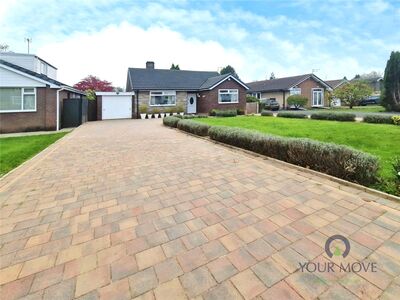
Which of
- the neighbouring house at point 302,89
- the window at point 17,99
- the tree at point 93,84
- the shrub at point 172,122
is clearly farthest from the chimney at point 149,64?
the window at point 17,99

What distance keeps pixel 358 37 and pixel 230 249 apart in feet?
53.8

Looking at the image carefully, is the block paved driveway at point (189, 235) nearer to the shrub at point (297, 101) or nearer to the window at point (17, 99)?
the window at point (17, 99)

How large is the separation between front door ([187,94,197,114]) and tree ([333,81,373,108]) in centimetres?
1912

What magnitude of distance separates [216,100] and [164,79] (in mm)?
6727

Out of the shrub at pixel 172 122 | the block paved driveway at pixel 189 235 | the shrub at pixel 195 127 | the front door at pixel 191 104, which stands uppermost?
the front door at pixel 191 104

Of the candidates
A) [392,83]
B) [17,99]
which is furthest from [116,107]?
[392,83]

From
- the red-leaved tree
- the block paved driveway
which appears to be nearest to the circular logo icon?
the block paved driveway

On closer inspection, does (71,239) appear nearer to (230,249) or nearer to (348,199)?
(230,249)

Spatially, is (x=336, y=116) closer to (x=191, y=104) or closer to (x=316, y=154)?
(x=316, y=154)

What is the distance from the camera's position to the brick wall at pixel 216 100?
27.1m

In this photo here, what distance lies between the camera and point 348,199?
3.98 m

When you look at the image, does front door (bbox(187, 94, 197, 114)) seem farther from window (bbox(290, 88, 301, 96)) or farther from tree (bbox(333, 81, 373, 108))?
tree (bbox(333, 81, 373, 108))

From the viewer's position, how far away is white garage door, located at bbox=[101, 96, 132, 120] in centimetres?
2434

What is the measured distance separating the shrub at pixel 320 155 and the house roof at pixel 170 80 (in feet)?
65.4
